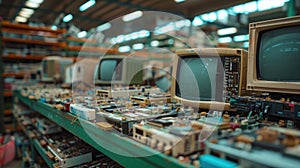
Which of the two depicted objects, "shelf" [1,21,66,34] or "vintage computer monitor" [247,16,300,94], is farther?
"shelf" [1,21,66,34]

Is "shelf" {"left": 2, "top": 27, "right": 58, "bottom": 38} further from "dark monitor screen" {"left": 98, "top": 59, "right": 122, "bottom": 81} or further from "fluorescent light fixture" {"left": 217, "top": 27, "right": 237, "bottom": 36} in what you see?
"fluorescent light fixture" {"left": 217, "top": 27, "right": 237, "bottom": 36}

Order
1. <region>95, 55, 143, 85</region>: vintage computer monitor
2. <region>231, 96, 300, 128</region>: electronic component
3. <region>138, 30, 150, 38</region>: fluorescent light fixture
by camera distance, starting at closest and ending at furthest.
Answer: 1. <region>231, 96, 300, 128</region>: electronic component
2. <region>95, 55, 143, 85</region>: vintage computer monitor
3. <region>138, 30, 150, 38</region>: fluorescent light fixture

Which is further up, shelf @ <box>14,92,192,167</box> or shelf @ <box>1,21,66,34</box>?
shelf @ <box>1,21,66,34</box>

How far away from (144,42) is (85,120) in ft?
20.3

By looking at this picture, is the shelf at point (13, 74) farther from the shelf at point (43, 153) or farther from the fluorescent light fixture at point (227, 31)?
the fluorescent light fixture at point (227, 31)

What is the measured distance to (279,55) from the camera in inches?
44.0

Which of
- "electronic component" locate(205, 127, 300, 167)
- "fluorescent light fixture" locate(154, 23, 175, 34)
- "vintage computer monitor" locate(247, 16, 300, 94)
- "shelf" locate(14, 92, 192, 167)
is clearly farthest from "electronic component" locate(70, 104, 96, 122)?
"fluorescent light fixture" locate(154, 23, 175, 34)

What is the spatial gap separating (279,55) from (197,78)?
1.43 feet

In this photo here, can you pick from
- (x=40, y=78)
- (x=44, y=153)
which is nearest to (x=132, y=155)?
(x=44, y=153)

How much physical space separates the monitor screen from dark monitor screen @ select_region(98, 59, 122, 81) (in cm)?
136

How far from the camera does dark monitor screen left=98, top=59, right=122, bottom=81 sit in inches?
106

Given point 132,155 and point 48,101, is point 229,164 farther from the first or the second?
point 48,101

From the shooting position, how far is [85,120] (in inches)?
50.4

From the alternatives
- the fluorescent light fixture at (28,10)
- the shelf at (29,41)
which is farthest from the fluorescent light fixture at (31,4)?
the shelf at (29,41)
